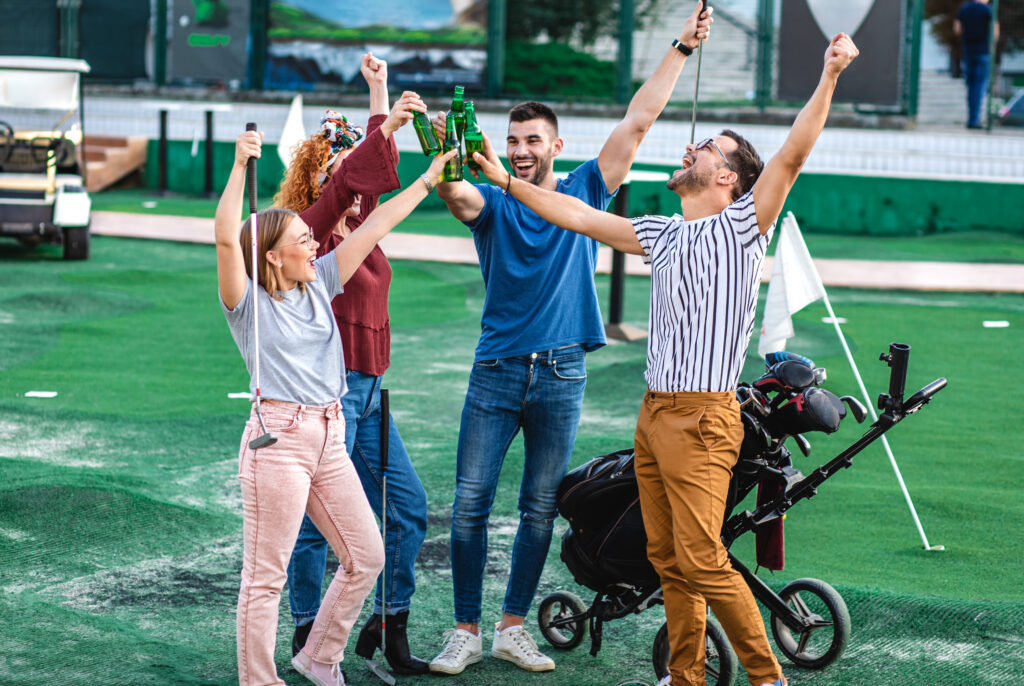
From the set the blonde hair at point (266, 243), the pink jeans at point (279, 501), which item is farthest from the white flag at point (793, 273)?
the blonde hair at point (266, 243)

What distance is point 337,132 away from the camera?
163 inches

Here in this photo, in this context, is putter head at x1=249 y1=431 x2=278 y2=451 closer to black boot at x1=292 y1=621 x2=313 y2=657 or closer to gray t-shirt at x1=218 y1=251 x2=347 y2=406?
gray t-shirt at x1=218 y1=251 x2=347 y2=406

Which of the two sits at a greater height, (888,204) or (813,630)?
(888,204)

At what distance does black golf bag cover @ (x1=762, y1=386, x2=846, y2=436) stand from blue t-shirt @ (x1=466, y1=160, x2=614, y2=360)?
776 mm

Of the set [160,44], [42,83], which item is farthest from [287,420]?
[160,44]

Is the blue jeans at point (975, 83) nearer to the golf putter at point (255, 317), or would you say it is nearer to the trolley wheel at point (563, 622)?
the trolley wheel at point (563, 622)

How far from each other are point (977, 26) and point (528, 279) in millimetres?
15215

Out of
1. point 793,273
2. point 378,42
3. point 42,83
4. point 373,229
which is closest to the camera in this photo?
point 373,229

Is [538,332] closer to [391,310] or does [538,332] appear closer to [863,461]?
[863,461]

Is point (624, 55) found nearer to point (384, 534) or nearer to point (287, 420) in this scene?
point (384, 534)

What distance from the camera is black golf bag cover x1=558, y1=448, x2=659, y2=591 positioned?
391cm

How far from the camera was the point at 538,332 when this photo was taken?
4078mm

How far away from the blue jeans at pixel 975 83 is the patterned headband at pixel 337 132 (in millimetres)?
15242

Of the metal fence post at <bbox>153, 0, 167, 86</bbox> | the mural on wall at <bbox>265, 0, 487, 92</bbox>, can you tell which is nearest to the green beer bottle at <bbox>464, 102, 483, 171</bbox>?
the mural on wall at <bbox>265, 0, 487, 92</bbox>
